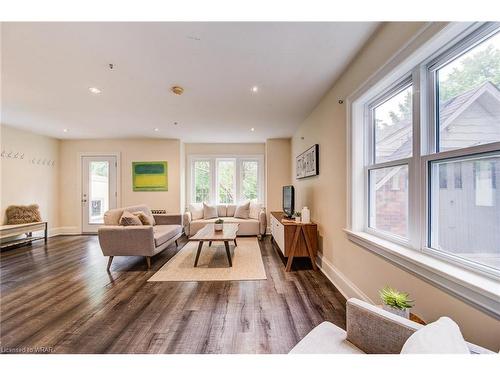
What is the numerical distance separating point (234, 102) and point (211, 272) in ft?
8.01

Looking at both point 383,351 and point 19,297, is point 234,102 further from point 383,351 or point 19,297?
point 19,297

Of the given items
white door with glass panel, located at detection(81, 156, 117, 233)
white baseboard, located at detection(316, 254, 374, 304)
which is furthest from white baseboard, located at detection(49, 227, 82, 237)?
white baseboard, located at detection(316, 254, 374, 304)

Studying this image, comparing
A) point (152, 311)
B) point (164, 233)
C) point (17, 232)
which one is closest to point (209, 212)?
point (164, 233)

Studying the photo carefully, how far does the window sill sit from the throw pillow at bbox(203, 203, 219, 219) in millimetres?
4258

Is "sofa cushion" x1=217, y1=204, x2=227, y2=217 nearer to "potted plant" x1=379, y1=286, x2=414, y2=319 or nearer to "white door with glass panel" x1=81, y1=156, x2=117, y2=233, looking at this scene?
"white door with glass panel" x1=81, y1=156, x2=117, y2=233

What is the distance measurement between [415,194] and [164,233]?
339cm

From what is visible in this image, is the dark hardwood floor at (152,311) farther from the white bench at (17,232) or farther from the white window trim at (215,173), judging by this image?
the white window trim at (215,173)

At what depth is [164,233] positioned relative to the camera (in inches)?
139

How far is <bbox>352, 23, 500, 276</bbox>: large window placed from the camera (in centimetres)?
107

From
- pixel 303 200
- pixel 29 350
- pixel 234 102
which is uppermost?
pixel 234 102

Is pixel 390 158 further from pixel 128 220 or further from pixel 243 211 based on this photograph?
pixel 243 211

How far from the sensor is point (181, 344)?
1576 millimetres

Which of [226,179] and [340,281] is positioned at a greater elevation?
[226,179]
